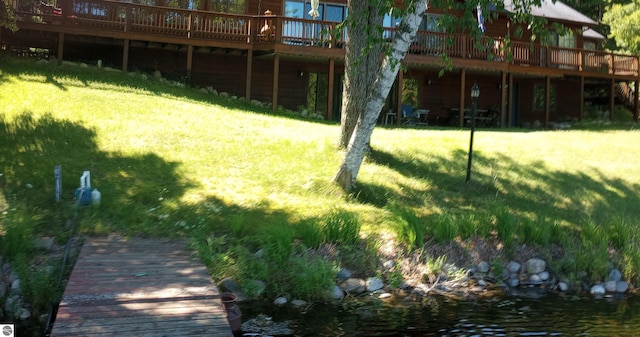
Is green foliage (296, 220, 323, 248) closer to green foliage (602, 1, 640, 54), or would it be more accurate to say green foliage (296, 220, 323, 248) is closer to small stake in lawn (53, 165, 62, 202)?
small stake in lawn (53, 165, 62, 202)

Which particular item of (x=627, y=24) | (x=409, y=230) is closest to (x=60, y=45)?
(x=409, y=230)

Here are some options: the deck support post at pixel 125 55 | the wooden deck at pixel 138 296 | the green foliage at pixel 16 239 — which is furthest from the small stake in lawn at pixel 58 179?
the deck support post at pixel 125 55

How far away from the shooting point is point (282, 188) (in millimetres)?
9555

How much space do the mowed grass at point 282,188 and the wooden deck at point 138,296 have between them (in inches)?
28.2

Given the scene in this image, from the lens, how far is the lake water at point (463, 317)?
247 inches

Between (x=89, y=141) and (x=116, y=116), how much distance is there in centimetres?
186

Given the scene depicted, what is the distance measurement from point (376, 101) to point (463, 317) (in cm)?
395

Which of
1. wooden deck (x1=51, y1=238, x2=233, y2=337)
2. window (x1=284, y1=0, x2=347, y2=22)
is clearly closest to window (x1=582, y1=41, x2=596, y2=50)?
window (x1=284, y1=0, x2=347, y2=22)

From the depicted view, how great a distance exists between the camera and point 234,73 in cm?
2025

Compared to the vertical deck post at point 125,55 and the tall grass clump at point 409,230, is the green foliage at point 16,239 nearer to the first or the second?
the tall grass clump at point 409,230

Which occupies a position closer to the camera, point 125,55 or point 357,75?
point 357,75

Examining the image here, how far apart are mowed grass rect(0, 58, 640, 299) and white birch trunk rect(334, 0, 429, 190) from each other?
0.35m

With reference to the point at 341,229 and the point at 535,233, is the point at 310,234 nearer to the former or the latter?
the point at 341,229

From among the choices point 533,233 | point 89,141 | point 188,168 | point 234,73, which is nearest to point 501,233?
point 533,233
